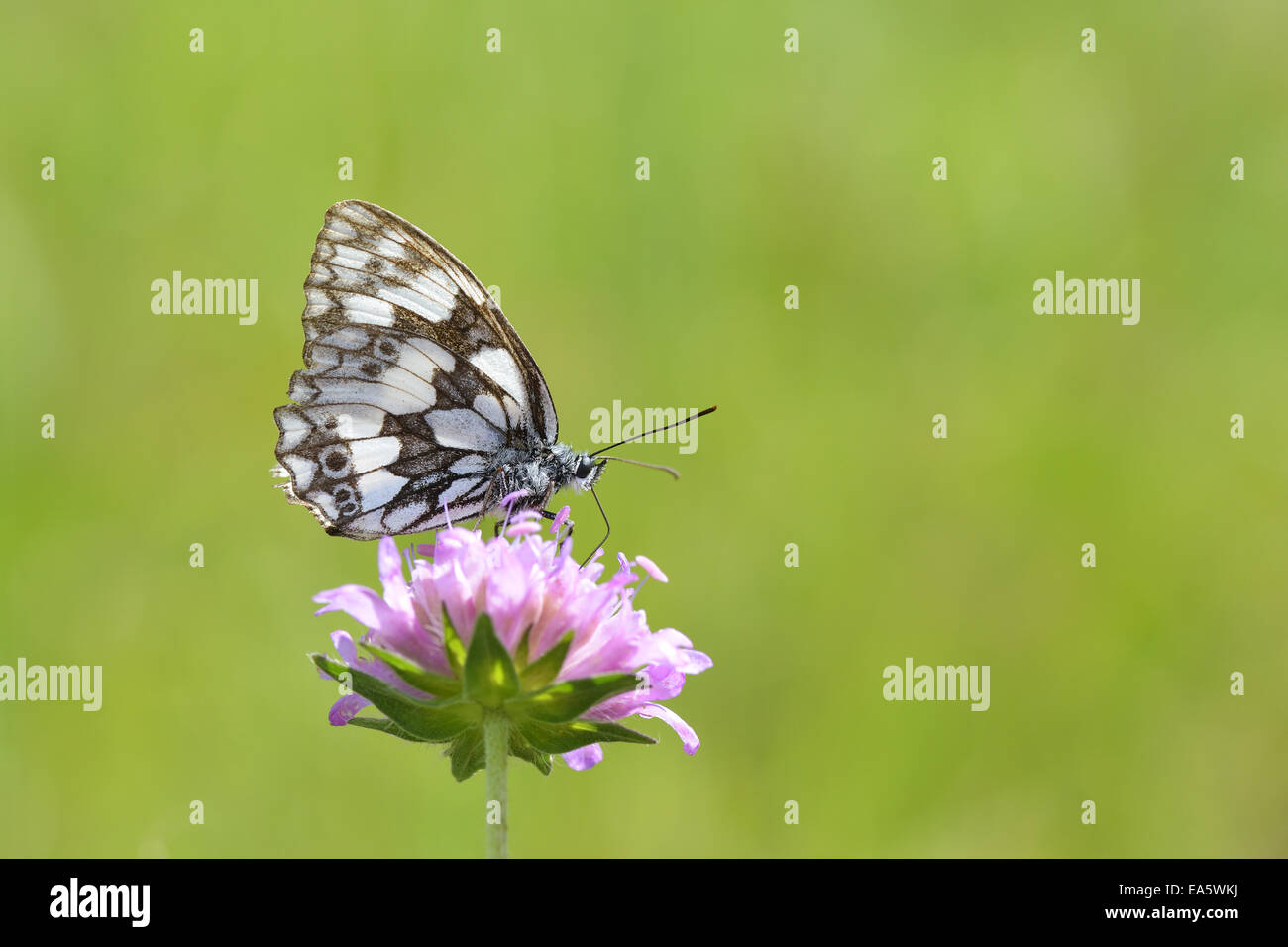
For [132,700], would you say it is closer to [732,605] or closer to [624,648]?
[732,605]

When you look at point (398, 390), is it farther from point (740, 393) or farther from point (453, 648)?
point (740, 393)

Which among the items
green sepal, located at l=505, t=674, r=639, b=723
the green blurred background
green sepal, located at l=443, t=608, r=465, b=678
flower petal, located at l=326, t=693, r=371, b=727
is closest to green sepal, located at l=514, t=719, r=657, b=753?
green sepal, located at l=505, t=674, r=639, b=723

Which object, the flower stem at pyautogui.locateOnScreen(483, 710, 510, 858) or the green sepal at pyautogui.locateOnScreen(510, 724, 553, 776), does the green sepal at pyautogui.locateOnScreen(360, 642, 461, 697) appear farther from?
the green sepal at pyautogui.locateOnScreen(510, 724, 553, 776)

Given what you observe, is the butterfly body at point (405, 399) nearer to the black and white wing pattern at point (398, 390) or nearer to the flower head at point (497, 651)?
the black and white wing pattern at point (398, 390)

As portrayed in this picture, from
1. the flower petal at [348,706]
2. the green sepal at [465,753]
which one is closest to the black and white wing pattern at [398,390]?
the flower petal at [348,706]

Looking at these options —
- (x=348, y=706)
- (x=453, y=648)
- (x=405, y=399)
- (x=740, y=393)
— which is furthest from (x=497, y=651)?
(x=740, y=393)
